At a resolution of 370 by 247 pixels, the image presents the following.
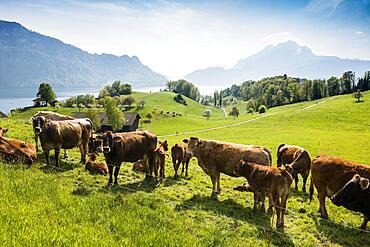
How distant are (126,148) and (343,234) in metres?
9.52

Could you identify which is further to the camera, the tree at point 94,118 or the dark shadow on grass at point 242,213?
the tree at point 94,118

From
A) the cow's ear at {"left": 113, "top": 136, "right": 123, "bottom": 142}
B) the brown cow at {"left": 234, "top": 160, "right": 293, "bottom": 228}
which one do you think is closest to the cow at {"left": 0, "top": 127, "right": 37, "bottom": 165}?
the cow's ear at {"left": 113, "top": 136, "right": 123, "bottom": 142}

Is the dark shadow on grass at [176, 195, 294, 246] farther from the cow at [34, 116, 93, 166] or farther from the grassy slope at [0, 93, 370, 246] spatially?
the cow at [34, 116, 93, 166]

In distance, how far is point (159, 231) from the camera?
7.06m

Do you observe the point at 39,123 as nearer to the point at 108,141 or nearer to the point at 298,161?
the point at 108,141

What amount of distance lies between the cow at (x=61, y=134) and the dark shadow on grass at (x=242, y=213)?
7.34 m

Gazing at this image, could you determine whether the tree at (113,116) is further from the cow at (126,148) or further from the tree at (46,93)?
the cow at (126,148)

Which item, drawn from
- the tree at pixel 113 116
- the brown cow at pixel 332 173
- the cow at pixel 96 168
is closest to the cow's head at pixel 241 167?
the brown cow at pixel 332 173

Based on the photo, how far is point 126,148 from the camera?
13.4 meters

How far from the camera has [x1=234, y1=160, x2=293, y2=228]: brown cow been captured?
10039 mm

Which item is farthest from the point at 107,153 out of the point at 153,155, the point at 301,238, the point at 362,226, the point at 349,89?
the point at 349,89

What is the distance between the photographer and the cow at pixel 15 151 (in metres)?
12.6

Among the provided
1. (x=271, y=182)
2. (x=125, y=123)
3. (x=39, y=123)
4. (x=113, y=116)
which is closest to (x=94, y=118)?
(x=113, y=116)

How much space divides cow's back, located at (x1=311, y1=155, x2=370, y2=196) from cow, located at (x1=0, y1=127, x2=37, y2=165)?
12873mm
